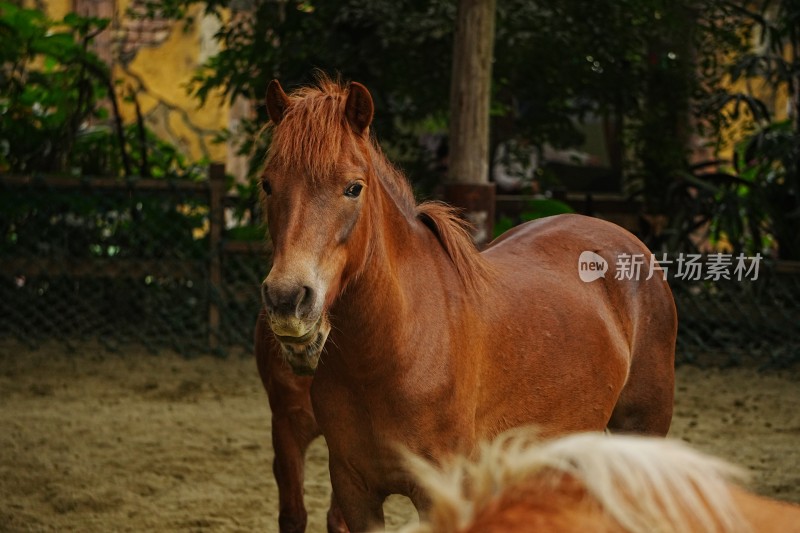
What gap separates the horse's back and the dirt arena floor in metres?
1.26

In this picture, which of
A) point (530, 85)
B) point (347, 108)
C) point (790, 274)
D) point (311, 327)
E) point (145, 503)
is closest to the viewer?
point (311, 327)

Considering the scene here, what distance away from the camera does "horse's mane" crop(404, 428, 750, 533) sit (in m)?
1.03

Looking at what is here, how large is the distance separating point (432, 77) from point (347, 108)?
5460 millimetres

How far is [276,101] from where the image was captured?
2777mm

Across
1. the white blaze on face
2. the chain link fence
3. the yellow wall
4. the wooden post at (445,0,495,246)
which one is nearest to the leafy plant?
the chain link fence

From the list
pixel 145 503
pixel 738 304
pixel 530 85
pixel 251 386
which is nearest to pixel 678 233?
pixel 738 304

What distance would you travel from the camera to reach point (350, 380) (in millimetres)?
2693

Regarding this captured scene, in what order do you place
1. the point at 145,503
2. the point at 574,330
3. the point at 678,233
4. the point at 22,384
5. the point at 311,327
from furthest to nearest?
1. the point at 678,233
2. the point at 22,384
3. the point at 145,503
4. the point at 574,330
5. the point at 311,327

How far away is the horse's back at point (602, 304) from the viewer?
3135 millimetres

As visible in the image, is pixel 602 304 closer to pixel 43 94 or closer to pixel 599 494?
pixel 599 494

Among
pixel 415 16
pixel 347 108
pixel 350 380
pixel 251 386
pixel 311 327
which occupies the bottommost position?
pixel 251 386

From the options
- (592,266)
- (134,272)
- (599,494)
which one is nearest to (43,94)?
(134,272)

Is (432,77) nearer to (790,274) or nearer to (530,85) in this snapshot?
(530,85)

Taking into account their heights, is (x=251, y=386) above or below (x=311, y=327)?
below
